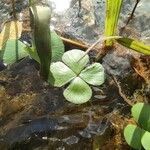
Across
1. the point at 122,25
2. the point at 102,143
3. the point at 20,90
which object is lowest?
the point at 102,143

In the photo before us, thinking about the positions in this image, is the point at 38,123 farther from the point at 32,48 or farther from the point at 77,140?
the point at 32,48

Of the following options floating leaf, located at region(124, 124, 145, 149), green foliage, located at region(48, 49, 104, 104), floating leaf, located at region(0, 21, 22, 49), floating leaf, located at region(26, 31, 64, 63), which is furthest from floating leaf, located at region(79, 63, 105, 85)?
floating leaf, located at region(0, 21, 22, 49)

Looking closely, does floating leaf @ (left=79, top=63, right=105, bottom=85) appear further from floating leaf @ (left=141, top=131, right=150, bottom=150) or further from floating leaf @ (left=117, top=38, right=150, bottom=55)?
floating leaf @ (left=141, top=131, right=150, bottom=150)

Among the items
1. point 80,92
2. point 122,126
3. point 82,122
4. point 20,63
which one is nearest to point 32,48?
point 20,63

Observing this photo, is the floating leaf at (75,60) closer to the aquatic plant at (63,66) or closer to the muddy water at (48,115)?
the aquatic plant at (63,66)

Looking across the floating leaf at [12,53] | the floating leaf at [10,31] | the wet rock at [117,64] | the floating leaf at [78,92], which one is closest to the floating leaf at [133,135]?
the floating leaf at [78,92]

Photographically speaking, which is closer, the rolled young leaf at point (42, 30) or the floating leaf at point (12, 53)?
the rolled young leaf at point (42, 30)
